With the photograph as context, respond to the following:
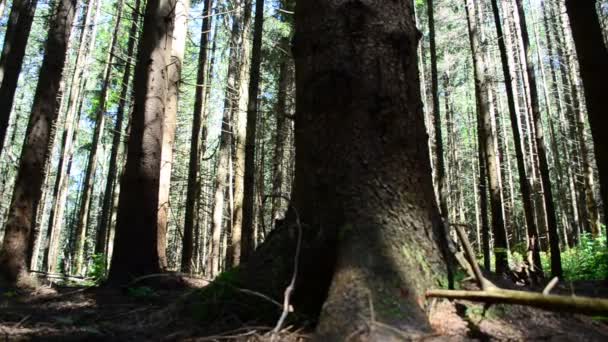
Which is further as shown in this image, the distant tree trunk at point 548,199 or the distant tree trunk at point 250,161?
the distant tree trunk at point 250,161

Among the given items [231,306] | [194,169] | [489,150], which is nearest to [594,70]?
[231,306]

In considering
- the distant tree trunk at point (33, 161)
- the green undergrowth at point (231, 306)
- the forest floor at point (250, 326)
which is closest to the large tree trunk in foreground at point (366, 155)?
the forest floor at point (250, 326)

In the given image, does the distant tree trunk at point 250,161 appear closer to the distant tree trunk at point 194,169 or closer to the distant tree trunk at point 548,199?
the distant tree trunk at point 194,169

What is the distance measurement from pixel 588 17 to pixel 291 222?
13.8 ft

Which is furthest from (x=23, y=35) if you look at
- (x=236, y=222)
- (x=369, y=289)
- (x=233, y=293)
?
(x=369, y=289)

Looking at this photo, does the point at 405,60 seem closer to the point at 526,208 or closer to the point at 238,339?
the point at 238,339

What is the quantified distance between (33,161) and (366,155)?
20.2 ft

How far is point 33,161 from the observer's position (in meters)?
6.53

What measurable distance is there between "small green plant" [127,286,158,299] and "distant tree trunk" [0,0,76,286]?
8.23 ft

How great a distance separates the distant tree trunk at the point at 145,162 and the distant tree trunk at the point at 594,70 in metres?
5.02

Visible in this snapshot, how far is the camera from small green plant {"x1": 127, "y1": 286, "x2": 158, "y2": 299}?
439 cm

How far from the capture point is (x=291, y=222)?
2539 mm

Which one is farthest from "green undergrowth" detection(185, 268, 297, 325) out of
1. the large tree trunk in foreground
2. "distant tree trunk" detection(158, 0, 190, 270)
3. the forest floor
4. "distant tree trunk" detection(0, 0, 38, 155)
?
"distant tree trunk" detection(0, 0, 38, 155)

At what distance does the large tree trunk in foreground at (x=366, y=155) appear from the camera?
6.82ft
